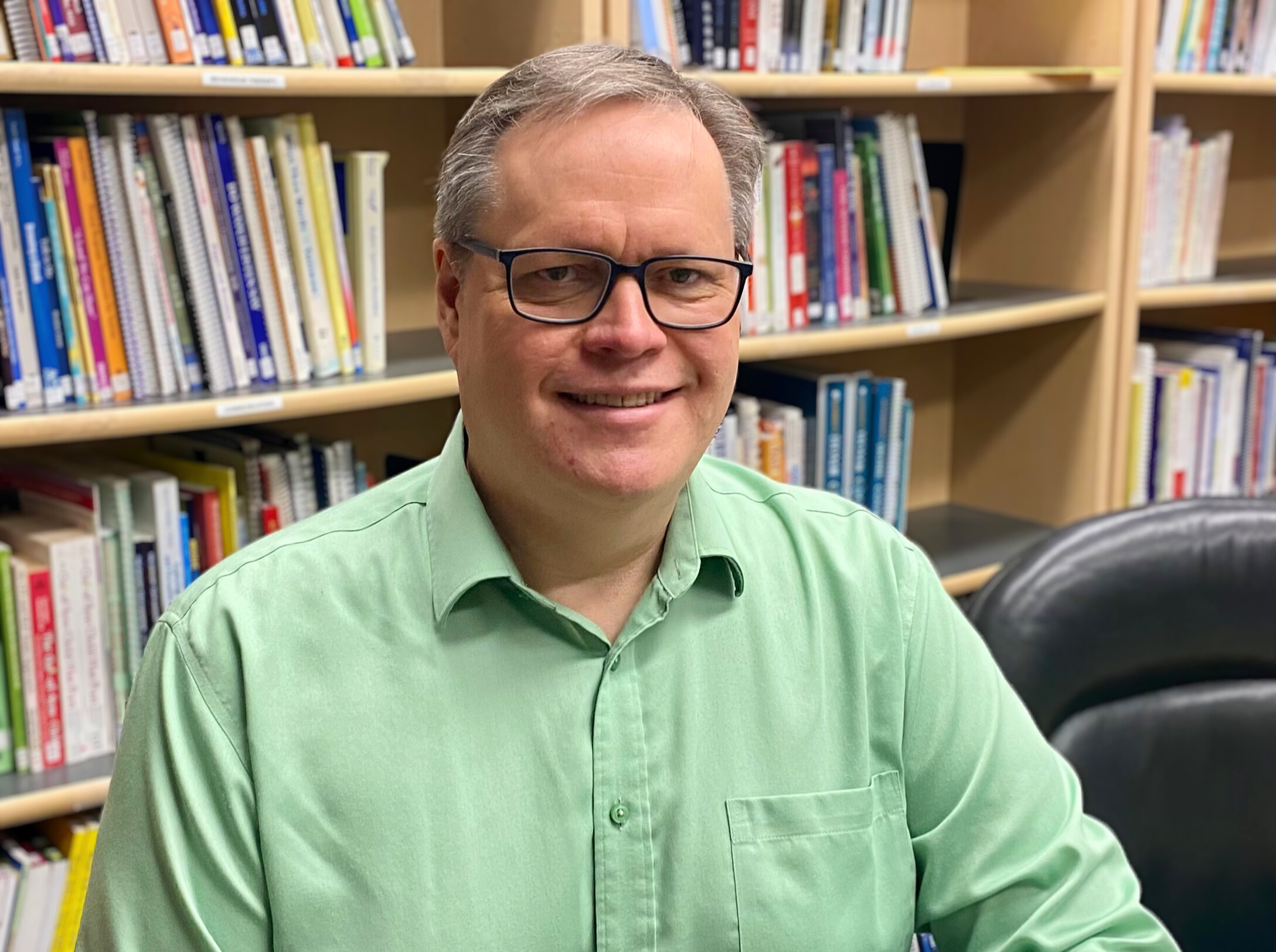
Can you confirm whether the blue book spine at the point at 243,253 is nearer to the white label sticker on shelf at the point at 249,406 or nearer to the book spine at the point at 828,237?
the white label sticker on shelf at the point at 249,406

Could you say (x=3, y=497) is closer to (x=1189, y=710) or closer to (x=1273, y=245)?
(x=1189, y=710)

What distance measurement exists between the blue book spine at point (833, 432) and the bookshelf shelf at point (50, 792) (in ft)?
3.95

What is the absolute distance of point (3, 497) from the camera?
1.82 meters

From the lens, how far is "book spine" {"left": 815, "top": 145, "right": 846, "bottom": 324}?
7.25 feet

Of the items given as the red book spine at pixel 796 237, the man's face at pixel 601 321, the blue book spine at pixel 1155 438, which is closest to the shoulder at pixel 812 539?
the man's face at pixel 601 321

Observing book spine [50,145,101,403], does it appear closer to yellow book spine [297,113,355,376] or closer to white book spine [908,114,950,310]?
yellow book spine [297,113,355,376]

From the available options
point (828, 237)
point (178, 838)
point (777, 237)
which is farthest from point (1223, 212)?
point (178, 838)

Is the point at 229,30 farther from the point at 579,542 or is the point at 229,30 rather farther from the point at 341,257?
the point at 579,542

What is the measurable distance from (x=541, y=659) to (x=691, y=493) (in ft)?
0.68

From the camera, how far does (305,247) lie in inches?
70.1

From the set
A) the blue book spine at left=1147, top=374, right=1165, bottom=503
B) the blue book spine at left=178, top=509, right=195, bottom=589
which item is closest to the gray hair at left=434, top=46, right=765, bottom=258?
the blue book spine at left=178, top=509, right=195, bottom=589

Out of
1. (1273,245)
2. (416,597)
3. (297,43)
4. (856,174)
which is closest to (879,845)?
(416,597)

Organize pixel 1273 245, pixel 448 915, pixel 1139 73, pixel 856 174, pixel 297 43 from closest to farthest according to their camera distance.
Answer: pixel 448 915 < pixel 297 43 < pixel 856 174 < pixel 1139 73 < pixel 1273 245

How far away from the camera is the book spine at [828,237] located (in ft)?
7.25
